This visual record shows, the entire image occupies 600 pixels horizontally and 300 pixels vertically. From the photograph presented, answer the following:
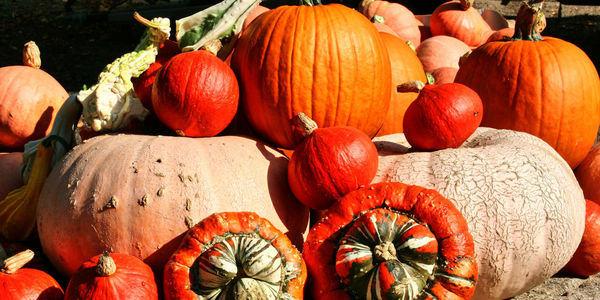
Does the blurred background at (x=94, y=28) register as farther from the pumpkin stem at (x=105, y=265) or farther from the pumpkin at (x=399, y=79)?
the pumpkin stem at (x=105, y=265)

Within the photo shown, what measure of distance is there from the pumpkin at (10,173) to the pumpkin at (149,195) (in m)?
0.69

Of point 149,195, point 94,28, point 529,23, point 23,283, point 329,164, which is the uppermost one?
point 529,23

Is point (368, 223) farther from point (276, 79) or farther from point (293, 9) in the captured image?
point (293, 9)

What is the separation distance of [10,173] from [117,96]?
0.94m

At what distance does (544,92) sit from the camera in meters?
3.36

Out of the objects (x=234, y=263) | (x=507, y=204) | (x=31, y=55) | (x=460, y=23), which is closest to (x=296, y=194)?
(x=234, y=263)

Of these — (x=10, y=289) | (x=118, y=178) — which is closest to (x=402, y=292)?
(x=118, y=178)

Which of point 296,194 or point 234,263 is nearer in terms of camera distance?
point 234,263

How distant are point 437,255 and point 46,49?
26.3ft

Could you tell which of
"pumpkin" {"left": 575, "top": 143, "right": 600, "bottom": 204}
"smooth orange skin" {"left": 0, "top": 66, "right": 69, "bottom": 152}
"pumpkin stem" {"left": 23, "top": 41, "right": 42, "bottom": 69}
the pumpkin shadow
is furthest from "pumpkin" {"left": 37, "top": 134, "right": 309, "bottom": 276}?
"pumpkin" {"left": 575, "top": 143, "right": 600, "bottom": 204}

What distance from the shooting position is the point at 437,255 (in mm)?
2080

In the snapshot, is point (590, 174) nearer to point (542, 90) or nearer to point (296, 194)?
point (542, 90)

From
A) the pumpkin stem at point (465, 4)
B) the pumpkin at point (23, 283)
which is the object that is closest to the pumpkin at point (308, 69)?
the pumpkin at point (23, 283)

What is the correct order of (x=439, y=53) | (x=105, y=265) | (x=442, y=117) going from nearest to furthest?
(x=105, y=265), (x=442, y=117), (x=439, y=53)
